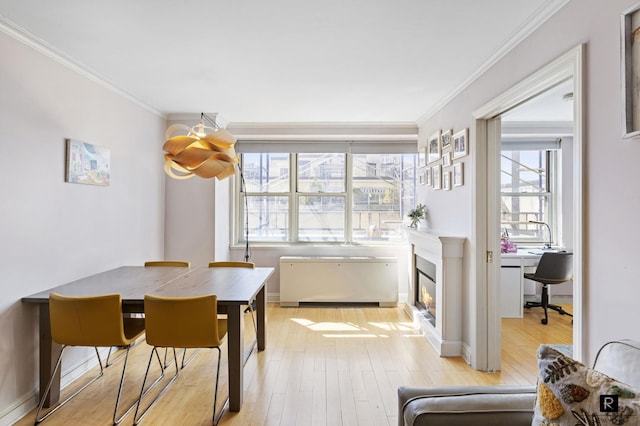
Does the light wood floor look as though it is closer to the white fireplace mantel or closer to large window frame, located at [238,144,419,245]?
the white fireplace mantel

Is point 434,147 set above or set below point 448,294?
above

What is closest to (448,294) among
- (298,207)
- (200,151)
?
(200,151)

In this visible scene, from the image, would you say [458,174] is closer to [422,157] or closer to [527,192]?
[422,157]

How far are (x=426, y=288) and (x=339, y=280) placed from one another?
1232 mm

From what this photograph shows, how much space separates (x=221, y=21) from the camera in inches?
81.0

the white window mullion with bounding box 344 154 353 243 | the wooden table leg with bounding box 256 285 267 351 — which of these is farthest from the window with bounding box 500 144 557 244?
the wooden table leg with bounding box 256 285 267 351

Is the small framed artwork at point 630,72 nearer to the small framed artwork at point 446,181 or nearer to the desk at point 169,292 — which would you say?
the small framed artwork at point 446,181

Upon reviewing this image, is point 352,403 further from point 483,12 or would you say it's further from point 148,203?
point 148,203

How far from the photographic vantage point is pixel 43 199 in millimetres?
2377

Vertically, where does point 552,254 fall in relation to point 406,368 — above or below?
above

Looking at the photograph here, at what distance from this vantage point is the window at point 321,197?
16.5ft

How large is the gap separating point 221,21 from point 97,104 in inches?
64.2

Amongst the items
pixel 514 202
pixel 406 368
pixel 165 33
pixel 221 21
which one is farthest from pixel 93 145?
pixel 514 202

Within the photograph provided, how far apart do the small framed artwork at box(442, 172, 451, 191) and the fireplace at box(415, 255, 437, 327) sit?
0.80 metres
